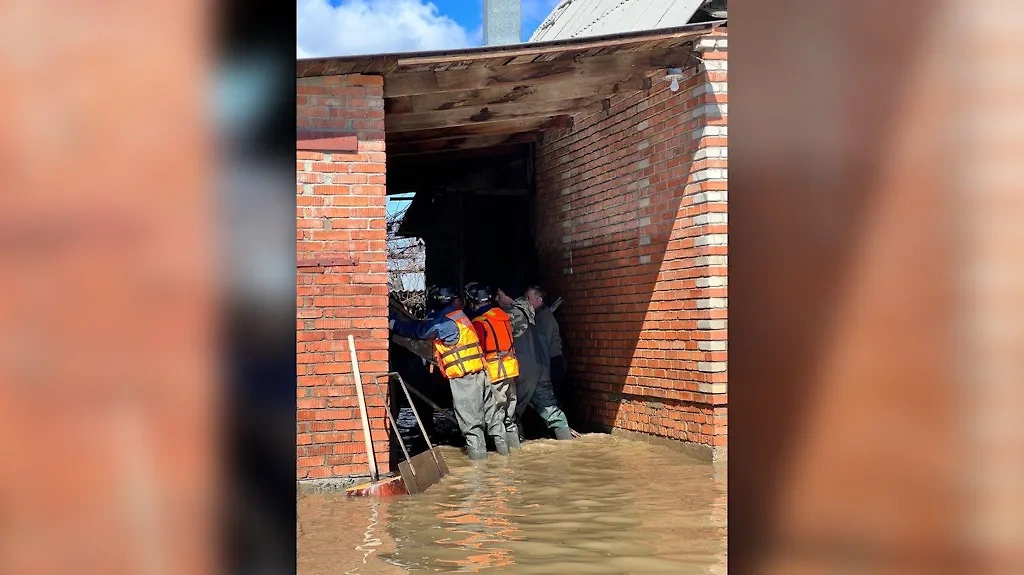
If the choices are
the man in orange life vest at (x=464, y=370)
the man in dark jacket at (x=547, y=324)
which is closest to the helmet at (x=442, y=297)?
the man in orange life vest at (x=464, y=370)

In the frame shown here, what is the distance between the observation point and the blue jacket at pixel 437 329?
26.9 feet

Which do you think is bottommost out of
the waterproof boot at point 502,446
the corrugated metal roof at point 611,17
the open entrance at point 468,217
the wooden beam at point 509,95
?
the waterproof boot at point 502,446

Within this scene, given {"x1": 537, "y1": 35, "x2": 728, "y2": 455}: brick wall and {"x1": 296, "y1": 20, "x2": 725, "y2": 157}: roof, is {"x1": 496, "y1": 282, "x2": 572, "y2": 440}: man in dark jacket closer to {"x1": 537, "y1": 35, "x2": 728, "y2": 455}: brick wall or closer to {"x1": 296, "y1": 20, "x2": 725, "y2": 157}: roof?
{"x1": 537, "y1": 35, "x2": 728, "y2": 455}: brick wall

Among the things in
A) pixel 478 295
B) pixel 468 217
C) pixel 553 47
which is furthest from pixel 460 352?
pixel 468 217

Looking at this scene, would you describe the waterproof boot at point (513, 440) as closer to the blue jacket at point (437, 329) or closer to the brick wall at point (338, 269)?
the blue jacket at point (437, 329)

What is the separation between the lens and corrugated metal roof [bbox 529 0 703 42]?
842 cm

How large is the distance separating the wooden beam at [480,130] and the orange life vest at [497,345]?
2131 millimetres

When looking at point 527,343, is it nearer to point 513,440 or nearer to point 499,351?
point 499,351
